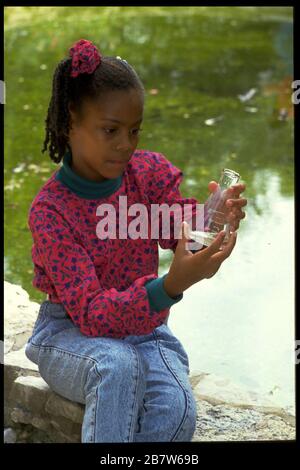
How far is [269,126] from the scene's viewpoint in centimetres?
536

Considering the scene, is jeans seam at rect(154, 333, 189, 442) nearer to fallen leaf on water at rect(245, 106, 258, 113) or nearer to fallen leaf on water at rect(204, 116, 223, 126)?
fallen leaf on water at rect(204, 116, 223, 126)

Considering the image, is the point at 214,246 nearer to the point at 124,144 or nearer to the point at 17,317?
the point at 124,144

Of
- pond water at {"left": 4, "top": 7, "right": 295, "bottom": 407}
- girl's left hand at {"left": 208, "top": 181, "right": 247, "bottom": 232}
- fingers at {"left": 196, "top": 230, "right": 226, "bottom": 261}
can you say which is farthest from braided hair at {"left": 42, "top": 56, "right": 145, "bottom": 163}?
pond water at {"left": 4, "top": 7, "right": 295, "bottom": 407}

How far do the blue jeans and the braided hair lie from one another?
1.55 ft

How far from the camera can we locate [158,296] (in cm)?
202

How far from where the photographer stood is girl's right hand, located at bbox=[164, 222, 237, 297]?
1.97 metres

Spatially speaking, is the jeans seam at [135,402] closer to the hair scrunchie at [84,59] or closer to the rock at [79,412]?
the rock at [79,412]

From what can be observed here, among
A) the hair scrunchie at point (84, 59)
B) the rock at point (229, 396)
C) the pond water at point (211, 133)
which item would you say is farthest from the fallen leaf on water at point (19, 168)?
the hair scrunchie at point (84, 59)

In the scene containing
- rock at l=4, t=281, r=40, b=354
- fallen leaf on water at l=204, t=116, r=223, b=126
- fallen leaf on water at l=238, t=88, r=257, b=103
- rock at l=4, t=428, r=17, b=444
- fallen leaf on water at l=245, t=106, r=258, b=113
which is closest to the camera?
rock at l=4, t=428, r=17, b=444

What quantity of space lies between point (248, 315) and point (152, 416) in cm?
126

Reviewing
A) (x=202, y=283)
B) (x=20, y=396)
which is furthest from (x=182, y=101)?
(x=20, y=396)

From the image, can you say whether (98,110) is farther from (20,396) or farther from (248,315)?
(248,315)

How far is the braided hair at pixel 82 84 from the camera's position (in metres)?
2.09

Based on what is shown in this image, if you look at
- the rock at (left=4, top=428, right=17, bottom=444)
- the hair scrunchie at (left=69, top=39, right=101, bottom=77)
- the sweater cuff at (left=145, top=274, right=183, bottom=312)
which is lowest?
the rock at (left=4, top=428, right=17, bottom=444)
